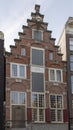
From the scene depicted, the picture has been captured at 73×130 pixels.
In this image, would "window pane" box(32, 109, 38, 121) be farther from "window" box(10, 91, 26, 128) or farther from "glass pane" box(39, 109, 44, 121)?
"window" box(10, 91, 26, 128)

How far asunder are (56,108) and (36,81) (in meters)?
3.56

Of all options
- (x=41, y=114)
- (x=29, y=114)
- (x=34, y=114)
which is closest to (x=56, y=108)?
(x=41, y=114)

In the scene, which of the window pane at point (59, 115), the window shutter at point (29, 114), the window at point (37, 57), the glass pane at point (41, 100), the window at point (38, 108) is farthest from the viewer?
the window at point (37, 57)

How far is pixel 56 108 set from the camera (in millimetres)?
33938

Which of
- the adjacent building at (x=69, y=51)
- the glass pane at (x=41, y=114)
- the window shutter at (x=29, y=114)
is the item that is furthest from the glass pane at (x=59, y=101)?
the window shutter at (x=29, y=114)

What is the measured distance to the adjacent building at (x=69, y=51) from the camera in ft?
115

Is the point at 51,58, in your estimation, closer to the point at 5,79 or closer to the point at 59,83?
the point at 59,83

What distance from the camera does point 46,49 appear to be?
117 feet

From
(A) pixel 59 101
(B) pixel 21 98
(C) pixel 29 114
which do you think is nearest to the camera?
(C) pixel 29 114

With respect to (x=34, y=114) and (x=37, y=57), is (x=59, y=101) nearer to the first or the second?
(x=34, y=114)

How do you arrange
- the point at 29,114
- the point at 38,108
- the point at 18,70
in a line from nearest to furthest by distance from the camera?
the point at 29,114, the point at 38,108, the point at 18,70

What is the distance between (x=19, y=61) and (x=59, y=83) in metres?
5.06

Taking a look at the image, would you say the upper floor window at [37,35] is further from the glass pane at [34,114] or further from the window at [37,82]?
the glass pane at [34,114]

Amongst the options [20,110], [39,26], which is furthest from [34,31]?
[20,110]
